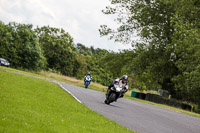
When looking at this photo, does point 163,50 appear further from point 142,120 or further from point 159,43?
point 142,120

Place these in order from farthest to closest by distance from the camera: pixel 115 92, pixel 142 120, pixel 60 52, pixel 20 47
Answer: pixel 60 52 → pixel 20 47 → pixel 115 92 → pixel 142 120

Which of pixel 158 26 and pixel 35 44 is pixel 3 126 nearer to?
pixel 158 26

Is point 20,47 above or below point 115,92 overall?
above

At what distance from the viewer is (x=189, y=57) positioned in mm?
35188

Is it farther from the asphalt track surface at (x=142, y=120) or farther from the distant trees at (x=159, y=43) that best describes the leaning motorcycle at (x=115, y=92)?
the distant trees at (x=159, y=43)

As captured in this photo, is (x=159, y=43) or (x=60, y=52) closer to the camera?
(x=159, y=43)

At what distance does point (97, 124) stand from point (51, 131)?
2749mm

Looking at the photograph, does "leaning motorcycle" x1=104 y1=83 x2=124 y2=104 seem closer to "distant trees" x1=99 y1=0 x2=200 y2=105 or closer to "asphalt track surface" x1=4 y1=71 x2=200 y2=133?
"asphalt track surface" x1=4 y1=71 x2=200 y2=133

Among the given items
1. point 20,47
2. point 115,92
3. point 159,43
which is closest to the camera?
point 115,92

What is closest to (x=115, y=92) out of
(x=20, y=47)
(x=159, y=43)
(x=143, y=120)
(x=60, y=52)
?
(x=143, y=120)

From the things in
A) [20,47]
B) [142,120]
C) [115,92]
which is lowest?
[142,120]

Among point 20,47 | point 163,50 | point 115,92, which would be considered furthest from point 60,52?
point 115,92

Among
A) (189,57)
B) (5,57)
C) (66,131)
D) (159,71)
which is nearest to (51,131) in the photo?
(66,131)

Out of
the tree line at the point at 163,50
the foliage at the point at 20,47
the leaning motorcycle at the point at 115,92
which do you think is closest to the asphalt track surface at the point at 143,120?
the leaning motorcycle at the point at 115,92
